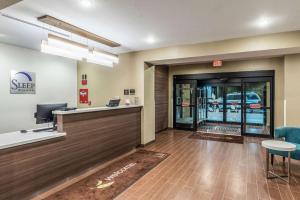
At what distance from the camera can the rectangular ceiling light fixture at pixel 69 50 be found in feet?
10.4

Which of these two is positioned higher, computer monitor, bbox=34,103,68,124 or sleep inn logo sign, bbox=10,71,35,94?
sleep inn logo sign, bbox=10,71,35,94

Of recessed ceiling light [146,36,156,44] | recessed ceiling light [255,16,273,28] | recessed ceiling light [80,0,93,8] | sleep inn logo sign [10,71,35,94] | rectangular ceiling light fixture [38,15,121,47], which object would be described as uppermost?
recessed ceiling light [146,36,156,44]

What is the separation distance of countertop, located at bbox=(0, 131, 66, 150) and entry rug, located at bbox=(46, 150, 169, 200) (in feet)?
2.93

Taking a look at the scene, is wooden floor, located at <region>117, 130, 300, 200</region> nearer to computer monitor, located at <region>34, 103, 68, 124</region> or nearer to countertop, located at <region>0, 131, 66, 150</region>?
countertop, located at <region>0, 131, 66, 150</region>

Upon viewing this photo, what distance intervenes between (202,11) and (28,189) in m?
3.80

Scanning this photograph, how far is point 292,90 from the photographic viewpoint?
490 cm

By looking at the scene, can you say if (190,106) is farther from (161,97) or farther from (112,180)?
(112,180)

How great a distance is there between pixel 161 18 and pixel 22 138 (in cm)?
292

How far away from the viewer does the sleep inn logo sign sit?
4.94m

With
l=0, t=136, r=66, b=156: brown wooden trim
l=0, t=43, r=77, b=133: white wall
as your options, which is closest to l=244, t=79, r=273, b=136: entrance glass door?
l=0, t=136, r=66, b=156: brown wooden trim

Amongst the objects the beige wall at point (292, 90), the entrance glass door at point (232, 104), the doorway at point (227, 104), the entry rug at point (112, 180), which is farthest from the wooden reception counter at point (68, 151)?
the entrance glass door at point (232, 104)

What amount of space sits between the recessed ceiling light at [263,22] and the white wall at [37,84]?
577 centimetres

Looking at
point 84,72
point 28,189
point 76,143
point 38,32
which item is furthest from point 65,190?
point 84,72

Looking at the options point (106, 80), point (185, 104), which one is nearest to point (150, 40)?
point (106, 80)
